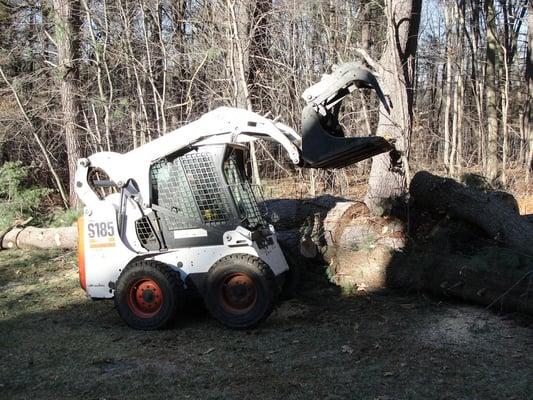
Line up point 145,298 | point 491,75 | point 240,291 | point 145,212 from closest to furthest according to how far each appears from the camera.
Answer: point 240,291
point 145,298
point 145,212
point 491,75

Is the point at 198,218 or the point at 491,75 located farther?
the point at 491,75

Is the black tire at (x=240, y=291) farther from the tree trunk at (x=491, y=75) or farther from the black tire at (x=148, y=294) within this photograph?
the tree trunk at (x=491, y=75)

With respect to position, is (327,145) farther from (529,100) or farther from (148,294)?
(529,100)

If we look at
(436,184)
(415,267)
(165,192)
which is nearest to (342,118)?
(436,184)

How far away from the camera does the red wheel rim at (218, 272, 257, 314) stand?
5527 millimetres

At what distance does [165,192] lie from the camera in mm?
5879

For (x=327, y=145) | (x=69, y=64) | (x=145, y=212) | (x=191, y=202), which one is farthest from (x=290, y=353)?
(x=69, y=64)

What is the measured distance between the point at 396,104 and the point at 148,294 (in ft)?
14.8

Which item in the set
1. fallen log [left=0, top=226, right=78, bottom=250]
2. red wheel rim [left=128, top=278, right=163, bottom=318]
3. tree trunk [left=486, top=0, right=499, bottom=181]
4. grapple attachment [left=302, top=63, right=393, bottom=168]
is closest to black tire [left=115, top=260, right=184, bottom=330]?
red wheel rim [left=128, top=278, right=163, bottom=318]

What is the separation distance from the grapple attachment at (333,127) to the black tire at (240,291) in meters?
1.19

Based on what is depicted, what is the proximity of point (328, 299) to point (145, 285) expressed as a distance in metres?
2.16

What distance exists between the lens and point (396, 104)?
791 cm

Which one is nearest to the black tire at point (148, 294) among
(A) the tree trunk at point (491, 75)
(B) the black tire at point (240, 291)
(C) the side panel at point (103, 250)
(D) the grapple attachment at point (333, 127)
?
(C) the side panel at point (103, 250)

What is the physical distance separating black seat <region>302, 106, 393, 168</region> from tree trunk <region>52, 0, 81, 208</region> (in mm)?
9069
